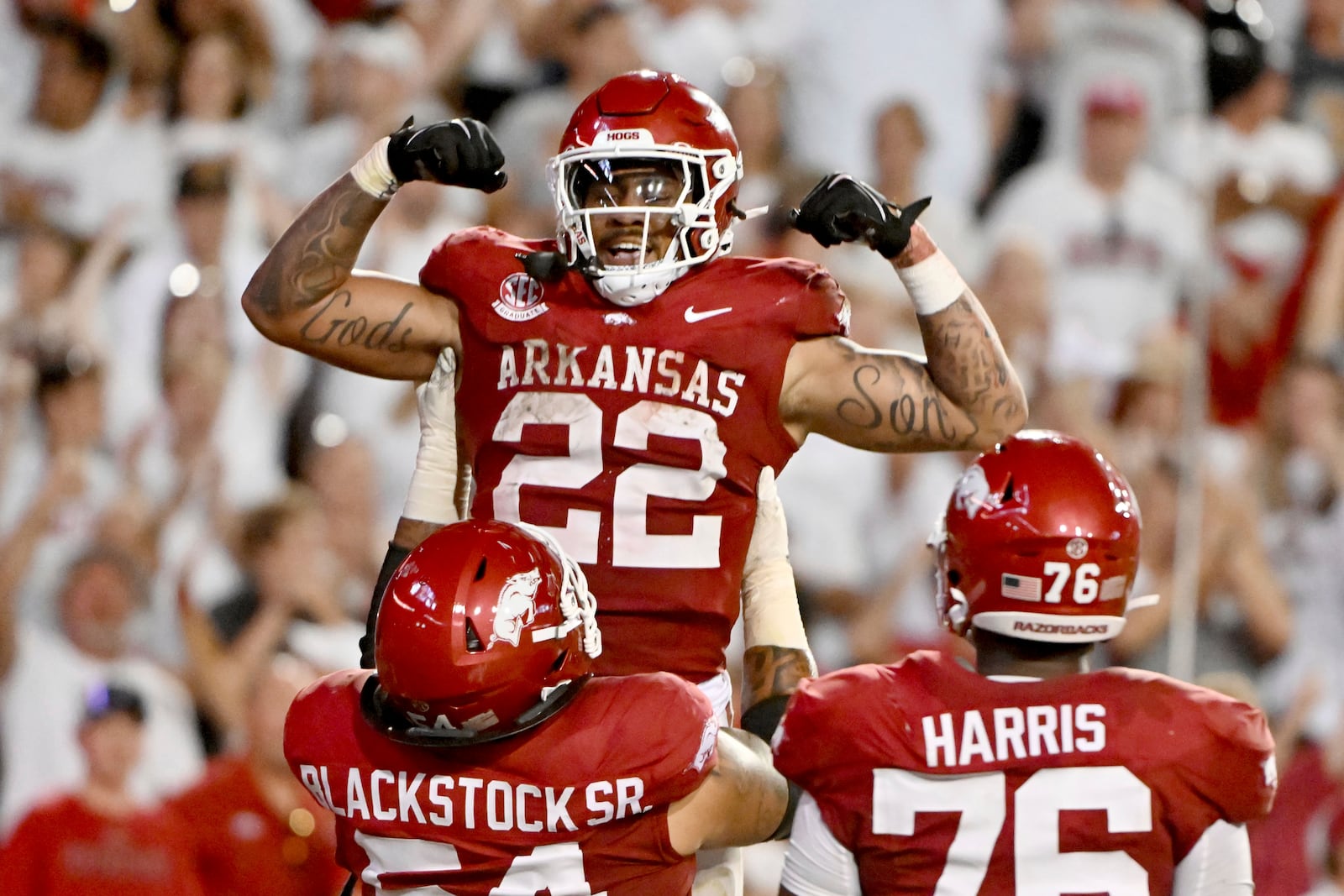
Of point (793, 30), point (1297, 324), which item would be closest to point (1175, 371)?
point (1297, 324)

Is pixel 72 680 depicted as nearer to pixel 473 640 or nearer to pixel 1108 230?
pixel 473 640

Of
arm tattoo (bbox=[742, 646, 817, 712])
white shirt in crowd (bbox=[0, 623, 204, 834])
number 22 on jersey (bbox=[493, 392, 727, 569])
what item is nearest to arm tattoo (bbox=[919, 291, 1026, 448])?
number 22 on jersey (bbox=[493, 392, 727, 569])

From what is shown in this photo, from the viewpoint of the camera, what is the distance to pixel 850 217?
2549mm

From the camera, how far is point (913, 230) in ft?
8.64

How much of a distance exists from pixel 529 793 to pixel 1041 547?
0.78 meters

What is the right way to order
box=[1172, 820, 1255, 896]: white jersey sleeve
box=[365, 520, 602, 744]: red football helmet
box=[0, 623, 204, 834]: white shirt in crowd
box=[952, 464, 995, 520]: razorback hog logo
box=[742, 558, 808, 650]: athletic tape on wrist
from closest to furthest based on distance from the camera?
box=[365, 520, 602, 744]: red football helmet, box=[1172, 820, 1255, 896]: white jersey sleeve, box=[952, 464, 995, 520]: razorback hog logo, box=[742, 558, 808, 650]: athletic tape on wrist, box=[0, 623, 204, 834]: white shirt in crowd

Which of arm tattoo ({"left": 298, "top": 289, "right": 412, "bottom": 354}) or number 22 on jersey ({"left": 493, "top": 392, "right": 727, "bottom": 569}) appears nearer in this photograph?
number 22 on jersey ({"left": 493, "top": 392, "right": 727, "bottom": 569})

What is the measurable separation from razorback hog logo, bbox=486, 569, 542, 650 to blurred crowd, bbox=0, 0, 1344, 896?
3335 millimetres

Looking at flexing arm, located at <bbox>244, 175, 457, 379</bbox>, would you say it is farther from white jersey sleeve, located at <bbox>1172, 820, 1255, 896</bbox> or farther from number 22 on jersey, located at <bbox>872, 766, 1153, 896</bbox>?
white jersey sleeve, located at <bbox>1172, 820, 1255, 896</bbox>

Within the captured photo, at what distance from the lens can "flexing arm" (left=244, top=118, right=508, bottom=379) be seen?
2729 mm

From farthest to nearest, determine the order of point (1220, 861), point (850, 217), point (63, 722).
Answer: point (63, 722)
point (850, 217)
point (1220, 861)

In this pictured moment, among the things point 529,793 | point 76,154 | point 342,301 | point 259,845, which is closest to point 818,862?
point 529,793

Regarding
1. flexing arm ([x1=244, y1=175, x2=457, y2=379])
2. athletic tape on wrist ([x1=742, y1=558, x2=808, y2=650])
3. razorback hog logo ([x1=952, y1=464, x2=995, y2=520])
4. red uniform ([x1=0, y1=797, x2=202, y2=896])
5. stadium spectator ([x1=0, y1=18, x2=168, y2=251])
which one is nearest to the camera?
razorback hog logo ([x1=952, y1=464, x2=995, y2=520])

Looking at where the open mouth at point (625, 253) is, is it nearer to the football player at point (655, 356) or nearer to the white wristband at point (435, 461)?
the football player at point (655, 356)
